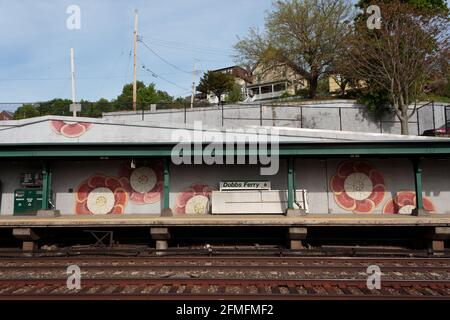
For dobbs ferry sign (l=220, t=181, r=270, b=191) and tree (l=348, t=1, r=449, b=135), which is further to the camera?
tree (l=348, t=1, r=449, b=135)

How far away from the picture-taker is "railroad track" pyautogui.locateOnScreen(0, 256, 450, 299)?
6.72m

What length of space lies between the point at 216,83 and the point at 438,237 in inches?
1555

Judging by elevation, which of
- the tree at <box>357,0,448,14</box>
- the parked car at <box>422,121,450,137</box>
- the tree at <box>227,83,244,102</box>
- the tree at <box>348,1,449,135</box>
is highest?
the tree at <box>357,0,448,14</box>

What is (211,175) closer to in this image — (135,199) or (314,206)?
(135,199)

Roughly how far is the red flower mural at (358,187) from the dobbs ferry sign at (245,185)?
3.12 metres

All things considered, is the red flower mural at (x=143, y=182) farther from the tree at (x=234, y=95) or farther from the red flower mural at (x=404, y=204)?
the tree at (x=234, y=95)

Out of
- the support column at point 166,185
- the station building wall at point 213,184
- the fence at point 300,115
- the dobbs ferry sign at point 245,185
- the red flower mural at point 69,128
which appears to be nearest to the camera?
the support column at point 166,185

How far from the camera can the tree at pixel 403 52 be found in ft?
67.9

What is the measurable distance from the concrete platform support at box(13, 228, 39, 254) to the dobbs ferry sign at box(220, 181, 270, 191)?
7626 millimetres

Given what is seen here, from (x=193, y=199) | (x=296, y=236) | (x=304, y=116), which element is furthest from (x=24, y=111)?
(x=296, y=236)

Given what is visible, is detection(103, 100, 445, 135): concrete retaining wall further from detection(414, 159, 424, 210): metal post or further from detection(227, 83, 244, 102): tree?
detection(227, 83, 244, 102): tree

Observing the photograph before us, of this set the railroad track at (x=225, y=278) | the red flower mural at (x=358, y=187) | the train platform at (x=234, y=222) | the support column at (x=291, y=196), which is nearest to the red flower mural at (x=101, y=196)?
the train platform at (x=234, y=222)

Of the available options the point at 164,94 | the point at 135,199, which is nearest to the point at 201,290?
the point at 135,199

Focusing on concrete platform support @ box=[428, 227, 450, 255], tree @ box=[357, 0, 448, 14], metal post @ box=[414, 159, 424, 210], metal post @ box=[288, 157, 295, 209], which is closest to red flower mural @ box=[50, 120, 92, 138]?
metal post @ box=[288, 157, 295, 209]
